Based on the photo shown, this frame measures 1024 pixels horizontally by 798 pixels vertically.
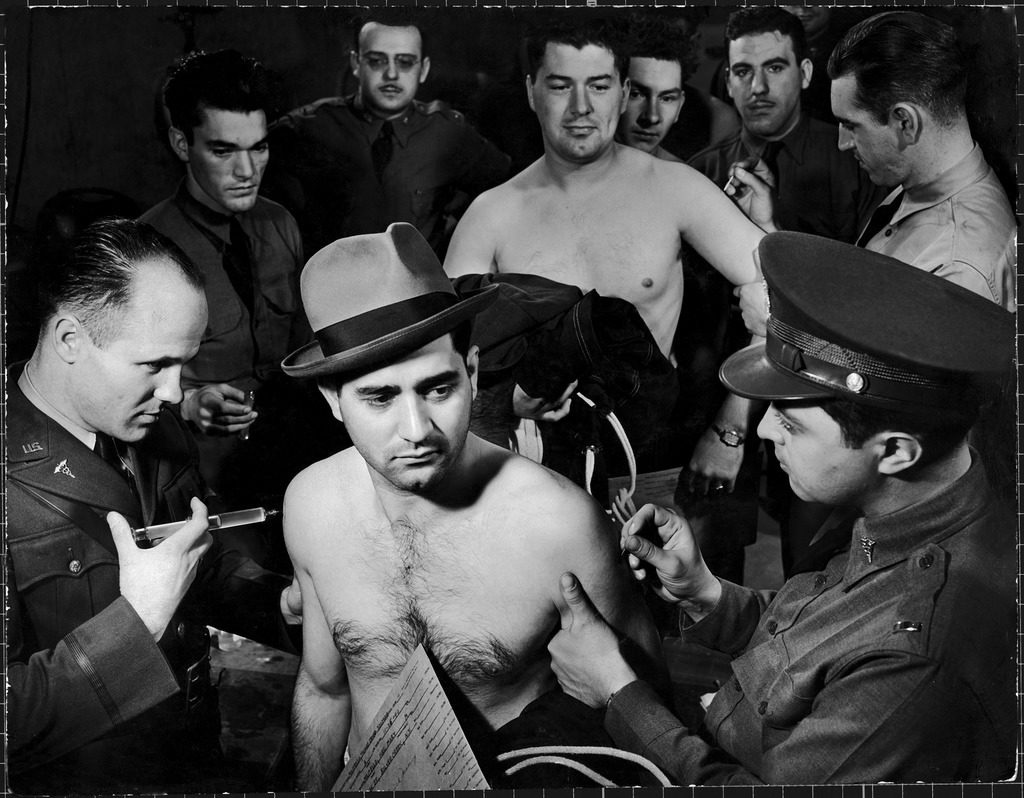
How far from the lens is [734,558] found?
8.86 feet

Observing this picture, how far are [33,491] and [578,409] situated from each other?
128 centimetres

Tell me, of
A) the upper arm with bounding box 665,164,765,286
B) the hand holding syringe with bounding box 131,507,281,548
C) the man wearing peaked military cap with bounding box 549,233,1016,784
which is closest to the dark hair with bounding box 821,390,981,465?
the man wearing peaked military cap with bounding box 549,233,1016,784

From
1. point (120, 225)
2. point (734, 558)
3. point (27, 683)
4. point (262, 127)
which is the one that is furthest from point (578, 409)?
point (27, 683)

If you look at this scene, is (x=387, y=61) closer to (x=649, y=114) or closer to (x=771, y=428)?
(x=649, y=114)

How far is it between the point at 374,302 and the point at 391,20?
68cm

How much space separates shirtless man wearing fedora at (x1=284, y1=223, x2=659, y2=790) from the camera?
255 centimetres

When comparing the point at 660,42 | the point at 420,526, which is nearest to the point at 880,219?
the point at 660,42

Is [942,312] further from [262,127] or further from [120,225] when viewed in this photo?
[120,225]

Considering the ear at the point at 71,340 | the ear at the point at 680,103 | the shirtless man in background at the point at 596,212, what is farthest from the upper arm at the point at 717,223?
the ear at the point at 71,340

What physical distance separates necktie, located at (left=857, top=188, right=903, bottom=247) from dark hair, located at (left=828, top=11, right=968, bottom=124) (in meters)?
0.19

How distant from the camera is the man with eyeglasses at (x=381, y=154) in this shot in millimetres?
2664

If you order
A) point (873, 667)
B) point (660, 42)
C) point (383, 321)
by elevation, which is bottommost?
point (873, 667)

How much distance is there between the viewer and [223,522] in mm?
2697

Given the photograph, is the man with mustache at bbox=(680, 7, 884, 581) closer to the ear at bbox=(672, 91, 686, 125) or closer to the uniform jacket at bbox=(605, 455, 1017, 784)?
the ear at bbox=(672, 91, 686, 125)
